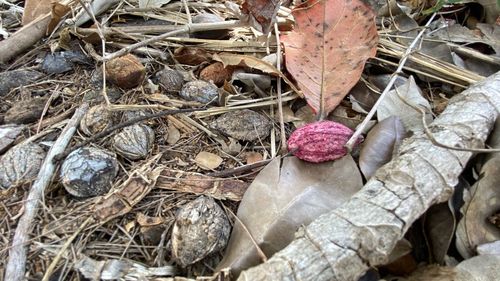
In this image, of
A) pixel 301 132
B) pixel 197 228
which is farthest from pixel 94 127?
pixel 301 132

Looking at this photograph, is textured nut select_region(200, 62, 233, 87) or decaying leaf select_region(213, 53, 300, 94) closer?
decaying leaf select_region(213, 53, 300, 94)

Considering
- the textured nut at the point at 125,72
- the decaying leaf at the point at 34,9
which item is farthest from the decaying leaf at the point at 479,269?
the decaying leaf at the point at 34,9

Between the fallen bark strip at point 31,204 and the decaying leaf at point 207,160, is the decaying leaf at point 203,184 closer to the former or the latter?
the decaying leaf at point 207,160

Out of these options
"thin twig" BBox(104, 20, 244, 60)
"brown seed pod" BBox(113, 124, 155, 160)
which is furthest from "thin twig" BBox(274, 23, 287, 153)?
"brown seed pod" BBox(113, 124, 155, 160)

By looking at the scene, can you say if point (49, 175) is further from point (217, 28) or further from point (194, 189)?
point (217, 28)

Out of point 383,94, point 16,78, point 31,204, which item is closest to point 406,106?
point 383,94

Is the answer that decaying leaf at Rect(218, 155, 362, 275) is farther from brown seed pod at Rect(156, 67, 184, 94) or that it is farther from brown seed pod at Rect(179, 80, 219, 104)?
brown seed pod at Rect(156, 67, 184, 94)

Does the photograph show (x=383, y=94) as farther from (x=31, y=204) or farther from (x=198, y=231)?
(x=31, y=204)

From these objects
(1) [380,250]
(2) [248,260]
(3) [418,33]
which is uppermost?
(3) [418,33]
